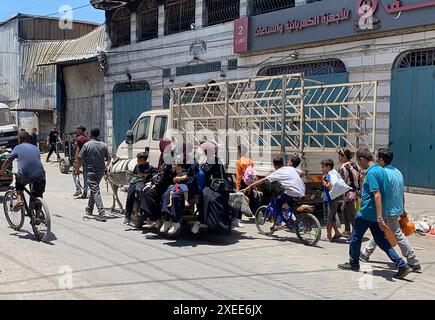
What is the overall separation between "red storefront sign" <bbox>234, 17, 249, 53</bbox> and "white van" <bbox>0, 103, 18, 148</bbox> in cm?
917

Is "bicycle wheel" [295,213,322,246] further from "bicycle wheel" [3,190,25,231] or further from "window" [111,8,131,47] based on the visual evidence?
"window" [111,8,131,47]

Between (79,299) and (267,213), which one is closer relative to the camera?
(79,299)

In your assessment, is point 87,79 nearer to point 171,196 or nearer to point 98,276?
point 171,196

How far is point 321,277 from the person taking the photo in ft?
20.2

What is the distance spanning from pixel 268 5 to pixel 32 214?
11.8 metres

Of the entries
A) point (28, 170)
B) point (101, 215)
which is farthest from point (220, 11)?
point (28, 170)

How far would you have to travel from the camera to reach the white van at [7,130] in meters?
19.9

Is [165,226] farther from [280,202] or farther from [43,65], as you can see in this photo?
[43,65]

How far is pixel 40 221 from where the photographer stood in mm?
7805

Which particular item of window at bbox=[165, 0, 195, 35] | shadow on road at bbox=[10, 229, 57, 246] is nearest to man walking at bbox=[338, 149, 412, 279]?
shadow on road at bbox=[10, 229, 57, 246]

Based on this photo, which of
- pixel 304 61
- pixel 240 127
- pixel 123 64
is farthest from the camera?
pixel 123 64

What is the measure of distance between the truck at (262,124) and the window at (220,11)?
6032mm
